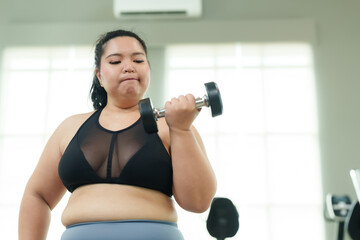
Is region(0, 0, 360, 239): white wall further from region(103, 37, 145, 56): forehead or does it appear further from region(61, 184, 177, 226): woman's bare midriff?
region(61, 184, 177, 226): woman's bare midriff

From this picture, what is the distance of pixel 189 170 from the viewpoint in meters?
0.86

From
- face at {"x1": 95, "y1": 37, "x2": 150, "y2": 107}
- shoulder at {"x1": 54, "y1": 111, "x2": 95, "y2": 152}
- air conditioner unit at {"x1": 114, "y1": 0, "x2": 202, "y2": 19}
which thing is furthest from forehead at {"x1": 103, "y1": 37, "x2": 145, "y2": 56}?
air conditioner unit at {"x1": 114, "y1": 0, "x2": 202, "y2": 19}

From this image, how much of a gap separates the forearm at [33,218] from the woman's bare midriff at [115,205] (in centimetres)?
13

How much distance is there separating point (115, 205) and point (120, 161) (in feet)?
0.29

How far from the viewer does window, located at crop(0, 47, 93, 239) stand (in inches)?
115

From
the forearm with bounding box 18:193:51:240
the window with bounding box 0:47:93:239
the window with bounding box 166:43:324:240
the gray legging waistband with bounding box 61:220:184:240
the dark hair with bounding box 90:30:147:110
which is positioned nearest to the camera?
the gray legging waistband with bounding box 61:220:184:240

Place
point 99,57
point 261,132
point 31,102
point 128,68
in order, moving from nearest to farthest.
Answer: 1. point 128,68
2. point 99,57
3. point 261,132
4. point 31,102

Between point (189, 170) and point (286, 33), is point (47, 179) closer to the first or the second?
point (189, 170)

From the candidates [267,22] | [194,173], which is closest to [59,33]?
[267,22]

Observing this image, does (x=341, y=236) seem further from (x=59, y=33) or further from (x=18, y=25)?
(x=18, y=25)

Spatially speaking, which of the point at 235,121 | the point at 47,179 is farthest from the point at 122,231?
the point at 235,121

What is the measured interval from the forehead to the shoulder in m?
0.17

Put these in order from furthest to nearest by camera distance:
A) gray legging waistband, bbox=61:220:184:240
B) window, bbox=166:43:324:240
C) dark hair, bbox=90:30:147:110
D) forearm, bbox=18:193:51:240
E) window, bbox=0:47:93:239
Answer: window, bbox=0:47:93:239 < window, bbox=166:43:324:240 < dark hair, bbox=90:30:147:110 < forearm, bbox=18:193:51:240 < gray legging waistband, bbox=61:220:184:240

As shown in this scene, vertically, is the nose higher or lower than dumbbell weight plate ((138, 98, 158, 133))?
higher
